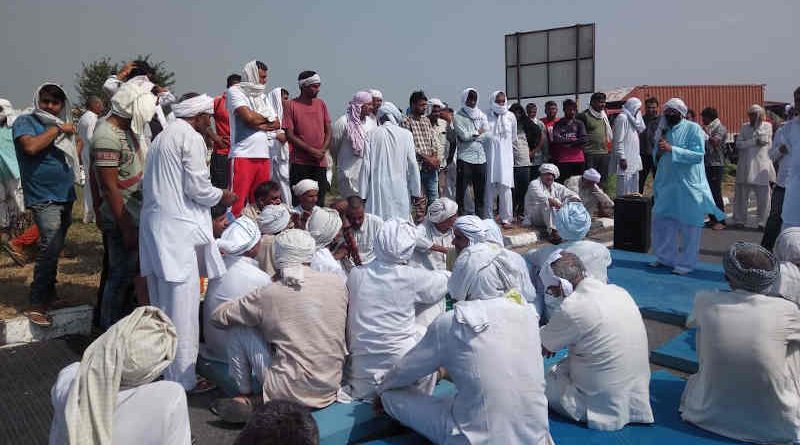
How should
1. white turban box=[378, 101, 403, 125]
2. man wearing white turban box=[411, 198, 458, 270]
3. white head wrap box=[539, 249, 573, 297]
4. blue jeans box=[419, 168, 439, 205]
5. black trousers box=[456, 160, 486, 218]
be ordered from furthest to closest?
black trousers box=[456, 160, 486, 218] < blue jeans box=[419, 168, 439, 205] < white turban box=[378, 101, 403, 125] < man wearing white turban box=[411, 198, 458, 270] < white head wrap box=[539, 249, 573, 297]

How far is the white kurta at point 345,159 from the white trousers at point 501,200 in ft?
8.04

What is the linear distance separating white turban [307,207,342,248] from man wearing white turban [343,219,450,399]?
128 cm

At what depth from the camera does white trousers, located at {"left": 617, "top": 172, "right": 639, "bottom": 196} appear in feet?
34.3

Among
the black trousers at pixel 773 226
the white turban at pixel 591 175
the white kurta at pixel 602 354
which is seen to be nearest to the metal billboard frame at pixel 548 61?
the white turban at pixel 591 175

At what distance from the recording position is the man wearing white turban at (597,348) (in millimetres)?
3465

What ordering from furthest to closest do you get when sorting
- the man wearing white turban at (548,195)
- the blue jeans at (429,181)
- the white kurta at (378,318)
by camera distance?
the blue jeans at (429,181) < the man wearing white turban at (548,195) < the white kurta at (378,318)

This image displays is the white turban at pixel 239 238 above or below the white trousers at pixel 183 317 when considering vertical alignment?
above

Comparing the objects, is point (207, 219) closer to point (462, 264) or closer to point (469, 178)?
point (462, 264)

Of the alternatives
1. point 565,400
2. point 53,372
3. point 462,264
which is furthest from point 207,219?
point 565,400

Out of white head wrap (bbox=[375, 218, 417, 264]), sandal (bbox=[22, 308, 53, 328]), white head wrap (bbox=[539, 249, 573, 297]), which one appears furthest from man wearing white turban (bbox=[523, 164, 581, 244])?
sandal (bbox=[22, 308, 53, 328])

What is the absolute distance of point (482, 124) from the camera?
898cm

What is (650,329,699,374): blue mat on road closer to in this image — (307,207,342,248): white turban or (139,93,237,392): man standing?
(307,207,342,248): white turban

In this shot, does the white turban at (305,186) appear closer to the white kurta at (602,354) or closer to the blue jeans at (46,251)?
the blue jeans at (46,251)

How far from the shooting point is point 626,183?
10.5 metres
